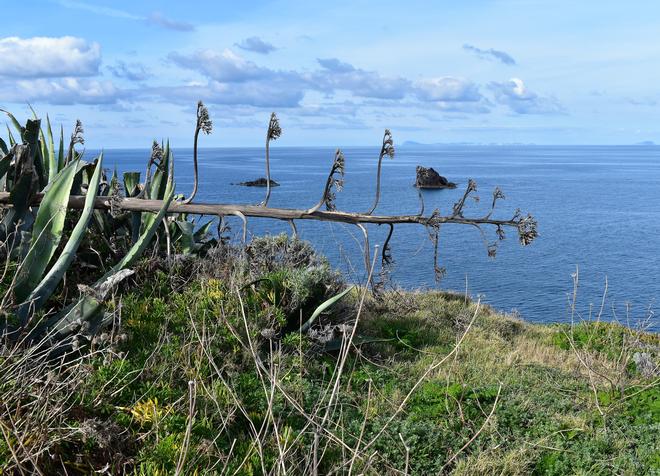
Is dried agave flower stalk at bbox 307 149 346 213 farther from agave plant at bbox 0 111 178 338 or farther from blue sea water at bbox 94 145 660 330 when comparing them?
agave plant at bbox 0 111 178 338

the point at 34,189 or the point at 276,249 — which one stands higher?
the point at 34,189

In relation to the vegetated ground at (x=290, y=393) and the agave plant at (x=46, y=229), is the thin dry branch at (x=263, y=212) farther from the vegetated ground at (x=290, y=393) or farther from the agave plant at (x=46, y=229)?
the vegetated ground at (x=290, y=393)

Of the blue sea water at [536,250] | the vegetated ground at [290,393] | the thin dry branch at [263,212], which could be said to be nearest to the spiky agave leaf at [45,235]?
the vegetated ground at [290,393]

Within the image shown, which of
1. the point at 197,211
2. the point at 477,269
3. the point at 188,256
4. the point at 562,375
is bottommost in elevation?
the point at 477,269

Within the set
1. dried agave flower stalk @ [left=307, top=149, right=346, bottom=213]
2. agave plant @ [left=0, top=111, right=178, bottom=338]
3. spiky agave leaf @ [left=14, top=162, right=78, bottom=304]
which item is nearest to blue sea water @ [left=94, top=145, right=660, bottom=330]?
dried agave flower stalk @ [left=307, top=149, right=346, bottom=213]

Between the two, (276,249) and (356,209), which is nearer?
(276,249)

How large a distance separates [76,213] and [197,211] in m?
1.80

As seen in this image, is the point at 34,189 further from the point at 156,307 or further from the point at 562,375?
the point at 562,375

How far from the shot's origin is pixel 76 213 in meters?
7.64

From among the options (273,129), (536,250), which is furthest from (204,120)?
(536,250)

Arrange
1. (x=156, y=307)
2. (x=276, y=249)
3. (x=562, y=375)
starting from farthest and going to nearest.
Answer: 1. (x=276, y=249)
2. (x=562, y=375)
3. (x=156, y=307)

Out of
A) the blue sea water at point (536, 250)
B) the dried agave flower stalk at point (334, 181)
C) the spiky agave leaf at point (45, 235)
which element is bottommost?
the blue sea water at point (536, 250)

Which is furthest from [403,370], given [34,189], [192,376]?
[34,189]

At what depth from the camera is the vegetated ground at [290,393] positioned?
383cm
